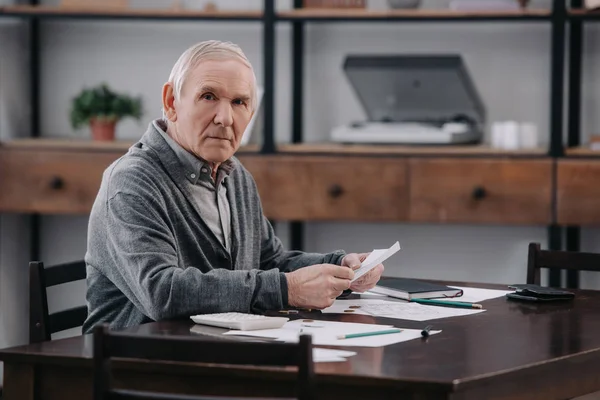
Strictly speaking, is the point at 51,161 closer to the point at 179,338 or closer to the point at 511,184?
the point at 511,184

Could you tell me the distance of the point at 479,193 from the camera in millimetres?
3766

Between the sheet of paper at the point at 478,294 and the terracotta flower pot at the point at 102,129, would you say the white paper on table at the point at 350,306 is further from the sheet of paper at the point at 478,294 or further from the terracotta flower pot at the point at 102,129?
the terracotta flower pot at the point at 102,129

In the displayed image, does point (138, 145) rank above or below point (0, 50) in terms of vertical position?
below

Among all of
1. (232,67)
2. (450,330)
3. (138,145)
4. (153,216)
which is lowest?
(450,330)

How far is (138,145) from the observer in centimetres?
224

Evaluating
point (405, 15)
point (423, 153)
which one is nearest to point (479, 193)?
point (423, 153)

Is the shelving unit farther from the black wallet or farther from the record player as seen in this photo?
the black wallet

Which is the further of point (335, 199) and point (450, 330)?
point (335, 199)

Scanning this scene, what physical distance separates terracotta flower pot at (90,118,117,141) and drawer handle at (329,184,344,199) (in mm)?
983

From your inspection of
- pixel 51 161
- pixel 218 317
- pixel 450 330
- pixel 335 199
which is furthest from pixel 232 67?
pixel 51 161

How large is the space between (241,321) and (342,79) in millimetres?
2663

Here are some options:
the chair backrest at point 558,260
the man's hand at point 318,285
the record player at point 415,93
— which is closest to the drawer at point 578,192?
the record player at point 415,93

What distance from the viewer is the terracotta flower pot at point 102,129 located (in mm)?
4168

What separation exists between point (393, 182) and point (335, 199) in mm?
231
